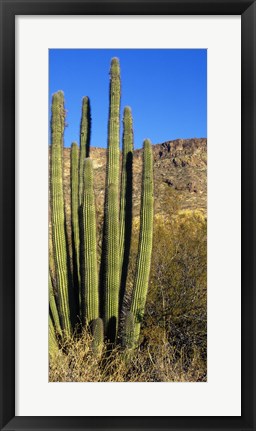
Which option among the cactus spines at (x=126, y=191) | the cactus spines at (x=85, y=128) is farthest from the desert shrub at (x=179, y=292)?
the cactus spines at (x=85, y=128)

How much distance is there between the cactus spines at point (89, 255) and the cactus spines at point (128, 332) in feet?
0.96

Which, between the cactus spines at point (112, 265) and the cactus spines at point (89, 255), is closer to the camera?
the cactus spines at point (89, 255)

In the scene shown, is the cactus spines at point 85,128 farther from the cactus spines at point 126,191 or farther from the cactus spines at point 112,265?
the cactus spines at point 112,265

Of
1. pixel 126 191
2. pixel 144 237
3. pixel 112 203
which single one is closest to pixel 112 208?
pixel 112 203

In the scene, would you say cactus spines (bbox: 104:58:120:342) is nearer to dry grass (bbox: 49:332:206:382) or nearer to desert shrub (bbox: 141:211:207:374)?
dry grass (bbox: 49:332:206:382)

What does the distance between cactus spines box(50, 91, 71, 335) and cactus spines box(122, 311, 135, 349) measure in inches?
21.4

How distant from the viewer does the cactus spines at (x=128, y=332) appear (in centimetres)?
465

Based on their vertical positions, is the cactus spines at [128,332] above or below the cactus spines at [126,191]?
below

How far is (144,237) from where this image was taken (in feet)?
15.8
